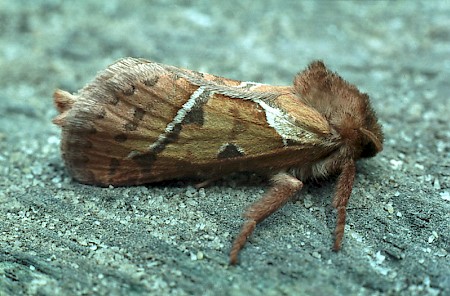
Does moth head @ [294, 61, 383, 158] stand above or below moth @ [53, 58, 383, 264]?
above

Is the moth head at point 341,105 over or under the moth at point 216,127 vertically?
over

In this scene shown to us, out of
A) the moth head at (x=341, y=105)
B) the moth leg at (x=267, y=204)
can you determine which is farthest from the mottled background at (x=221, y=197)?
the moth head at (x=341, y=105)

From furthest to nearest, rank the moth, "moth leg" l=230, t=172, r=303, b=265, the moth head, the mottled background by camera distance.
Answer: the moth head, the moth, "moth leg" l=230, t=172, r=303, b=265, the mottled background

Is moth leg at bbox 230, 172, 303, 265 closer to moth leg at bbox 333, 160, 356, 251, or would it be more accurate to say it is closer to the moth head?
moth leg at bbox 333, 160, 356, 251

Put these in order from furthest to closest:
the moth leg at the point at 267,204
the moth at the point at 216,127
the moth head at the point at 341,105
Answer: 1. the moth head at the point at 341,105
2. the moth at the point at 216,127
3. the moth leg at the point at 267,204

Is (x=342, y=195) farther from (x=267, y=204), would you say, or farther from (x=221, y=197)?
(x=221, y=197)

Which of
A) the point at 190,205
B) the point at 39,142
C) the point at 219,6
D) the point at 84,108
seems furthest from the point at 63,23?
the point at 190,205

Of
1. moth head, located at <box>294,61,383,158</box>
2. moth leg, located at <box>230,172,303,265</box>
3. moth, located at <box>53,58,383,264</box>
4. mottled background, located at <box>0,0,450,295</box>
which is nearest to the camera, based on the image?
mottled background, located at <box>0,0,450,295</box>

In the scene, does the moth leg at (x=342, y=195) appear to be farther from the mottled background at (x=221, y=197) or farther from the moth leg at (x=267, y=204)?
the moth leg at (x=267, y=204)

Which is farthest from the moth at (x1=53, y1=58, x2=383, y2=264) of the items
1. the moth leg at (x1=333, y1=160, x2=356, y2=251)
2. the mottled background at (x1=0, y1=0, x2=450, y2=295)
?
the mottled background at (x1=0, y1=0, x2=450, y2=295)
